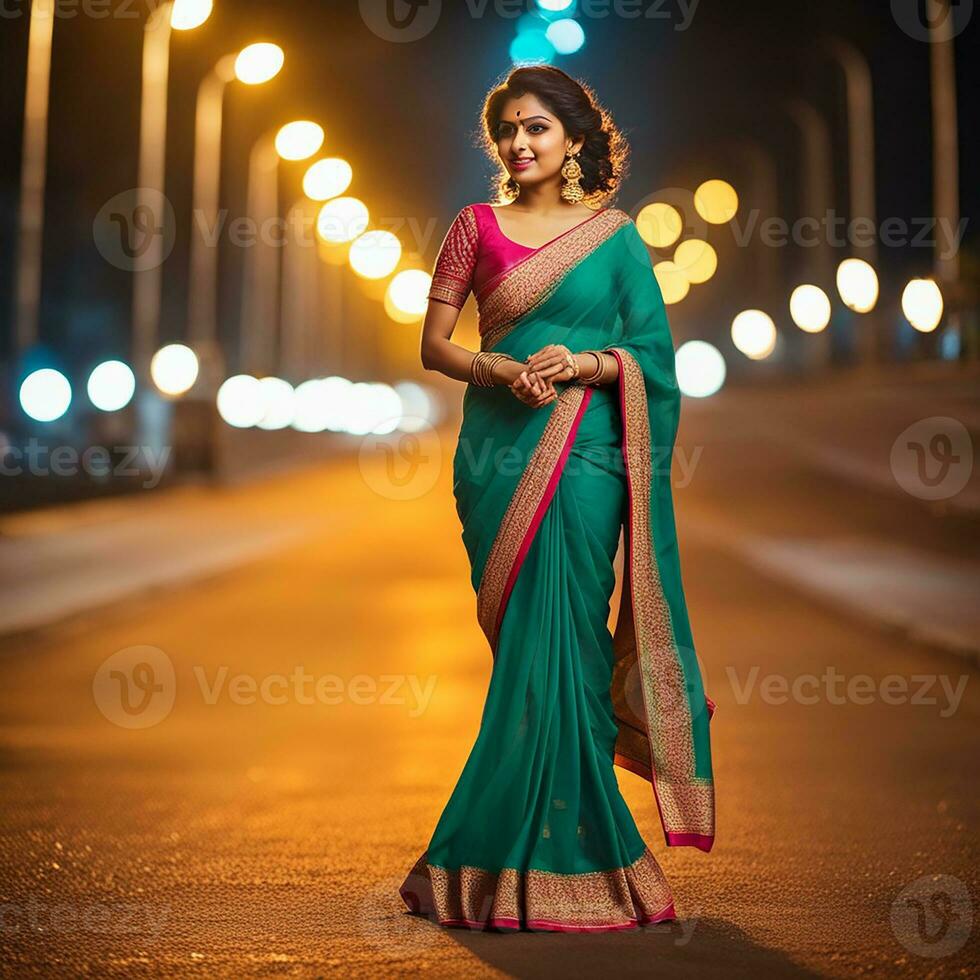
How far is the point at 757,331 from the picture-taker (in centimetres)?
6331

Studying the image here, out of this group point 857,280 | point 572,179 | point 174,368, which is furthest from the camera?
point 857,280

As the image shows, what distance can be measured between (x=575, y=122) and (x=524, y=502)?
105 cm

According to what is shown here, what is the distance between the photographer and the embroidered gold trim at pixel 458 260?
4801 millimetres

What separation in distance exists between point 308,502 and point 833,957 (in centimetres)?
2794

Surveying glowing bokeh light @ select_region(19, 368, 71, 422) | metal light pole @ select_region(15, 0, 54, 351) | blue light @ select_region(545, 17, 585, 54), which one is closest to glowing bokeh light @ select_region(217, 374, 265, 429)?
metal light pole @ select_region(15, 0, 54, 351)

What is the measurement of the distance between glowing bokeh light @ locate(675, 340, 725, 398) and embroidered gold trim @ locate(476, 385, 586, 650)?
201ft

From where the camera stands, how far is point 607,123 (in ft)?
16.3

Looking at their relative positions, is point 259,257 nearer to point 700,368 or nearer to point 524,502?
point 700,368

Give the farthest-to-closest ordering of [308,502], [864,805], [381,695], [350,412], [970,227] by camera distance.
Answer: [350,412]
[970,227]
[308,502]
[381,695]
[864,805]

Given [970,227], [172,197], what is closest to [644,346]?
[970,227]

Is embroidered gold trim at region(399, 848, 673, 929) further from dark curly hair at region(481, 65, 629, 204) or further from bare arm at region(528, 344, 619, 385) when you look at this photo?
dark curly hair at region(481, 65, 629, 204)

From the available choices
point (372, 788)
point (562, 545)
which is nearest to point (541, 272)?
point (562, 545)

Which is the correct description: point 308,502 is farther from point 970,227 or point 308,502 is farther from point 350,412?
point 350,412

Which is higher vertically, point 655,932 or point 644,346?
point 644,346
